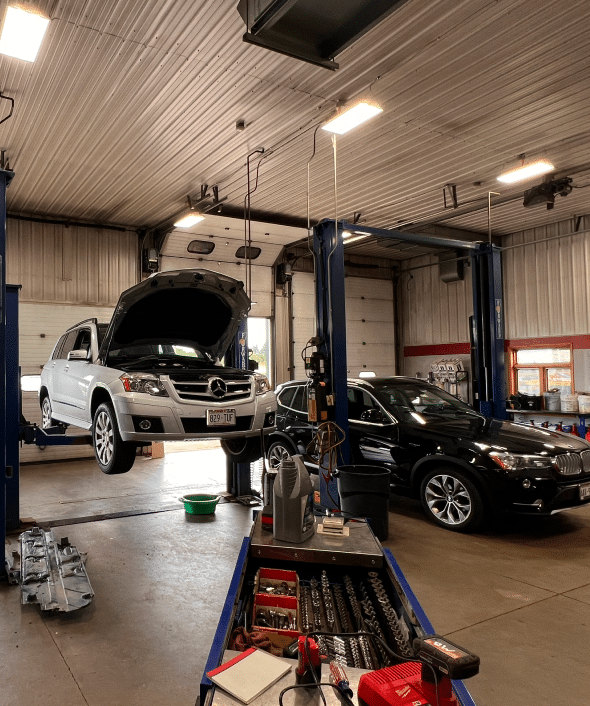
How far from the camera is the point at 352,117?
6.03 metres

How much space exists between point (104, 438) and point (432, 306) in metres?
10.7

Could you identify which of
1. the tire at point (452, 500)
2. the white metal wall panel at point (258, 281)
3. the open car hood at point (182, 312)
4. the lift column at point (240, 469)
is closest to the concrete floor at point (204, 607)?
the tire at point (452, 500)

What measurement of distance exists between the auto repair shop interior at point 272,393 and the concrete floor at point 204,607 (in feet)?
0.08

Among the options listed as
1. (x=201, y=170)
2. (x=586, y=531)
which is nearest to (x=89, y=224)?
(x=201, y=170)

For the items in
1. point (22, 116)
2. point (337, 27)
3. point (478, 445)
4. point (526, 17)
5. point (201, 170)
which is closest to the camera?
point (337, 27)

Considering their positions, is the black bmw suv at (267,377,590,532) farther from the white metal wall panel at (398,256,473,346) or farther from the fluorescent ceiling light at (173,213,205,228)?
the white metal wall panel at (398,256,473,346)

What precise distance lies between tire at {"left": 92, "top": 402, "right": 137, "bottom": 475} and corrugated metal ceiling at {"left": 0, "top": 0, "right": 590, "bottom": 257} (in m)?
3.38

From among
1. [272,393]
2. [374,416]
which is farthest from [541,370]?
[272,393]

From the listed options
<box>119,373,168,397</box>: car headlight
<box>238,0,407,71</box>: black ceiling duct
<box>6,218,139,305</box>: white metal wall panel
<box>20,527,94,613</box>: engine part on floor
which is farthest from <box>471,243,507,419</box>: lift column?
<box>6,218,139,305</box>: white metal wall panel

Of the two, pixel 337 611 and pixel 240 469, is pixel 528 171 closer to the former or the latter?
pixel 240 469

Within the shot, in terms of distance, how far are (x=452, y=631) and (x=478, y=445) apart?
7.23ft

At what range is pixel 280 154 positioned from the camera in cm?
759

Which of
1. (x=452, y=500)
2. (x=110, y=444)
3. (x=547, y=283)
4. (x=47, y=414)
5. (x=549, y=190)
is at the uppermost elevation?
(x=549, y=190)

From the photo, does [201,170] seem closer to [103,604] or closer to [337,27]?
[337,27]
